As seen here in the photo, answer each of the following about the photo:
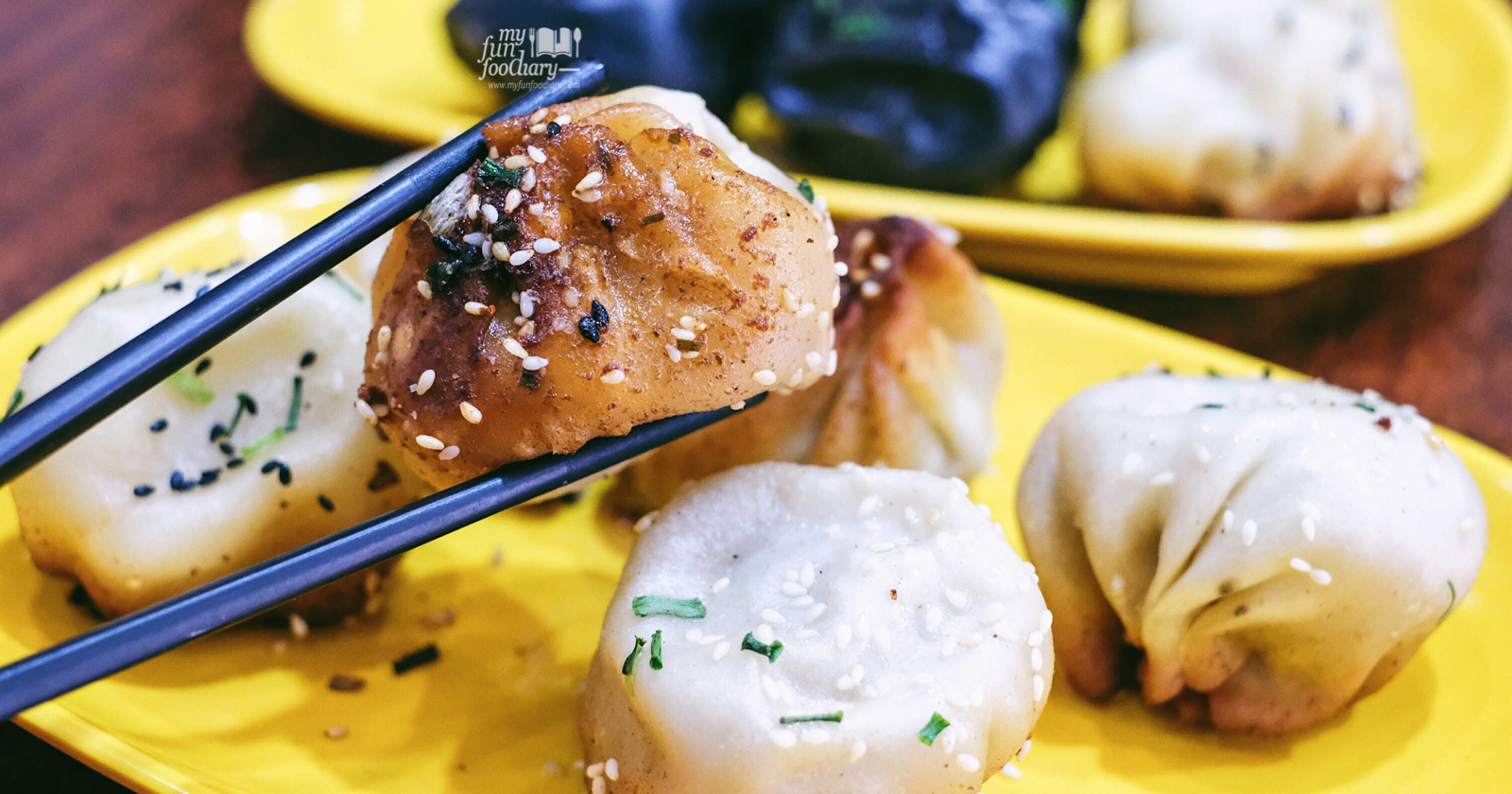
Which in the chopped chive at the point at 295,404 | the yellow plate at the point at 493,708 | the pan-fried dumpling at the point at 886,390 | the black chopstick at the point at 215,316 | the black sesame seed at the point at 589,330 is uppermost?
the black chopstick at the point at 215,316

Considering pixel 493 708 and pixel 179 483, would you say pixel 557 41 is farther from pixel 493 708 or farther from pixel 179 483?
pixel 493 708

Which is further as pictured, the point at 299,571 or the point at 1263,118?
the point at 1263,118

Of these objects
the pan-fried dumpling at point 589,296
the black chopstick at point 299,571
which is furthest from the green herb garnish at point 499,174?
the black chopstick at point 299,571

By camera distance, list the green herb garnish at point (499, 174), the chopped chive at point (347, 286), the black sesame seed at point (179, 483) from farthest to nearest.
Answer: the chopped chive at point (347, 286) < the black sesame seed at point (179, 483) < the green herb garnish at point (499, 174)

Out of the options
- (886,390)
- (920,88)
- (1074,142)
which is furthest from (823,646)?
(1074,142)

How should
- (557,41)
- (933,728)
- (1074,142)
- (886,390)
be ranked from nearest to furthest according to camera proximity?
(933,728) → (886,390) → (557,41) → (1074,142)

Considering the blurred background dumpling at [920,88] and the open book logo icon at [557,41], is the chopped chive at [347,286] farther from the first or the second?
the blurred background dumpling at [920,88]

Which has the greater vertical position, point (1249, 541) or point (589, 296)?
point (589, 296)

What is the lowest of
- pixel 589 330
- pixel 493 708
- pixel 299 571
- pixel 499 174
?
pixel 493 708
